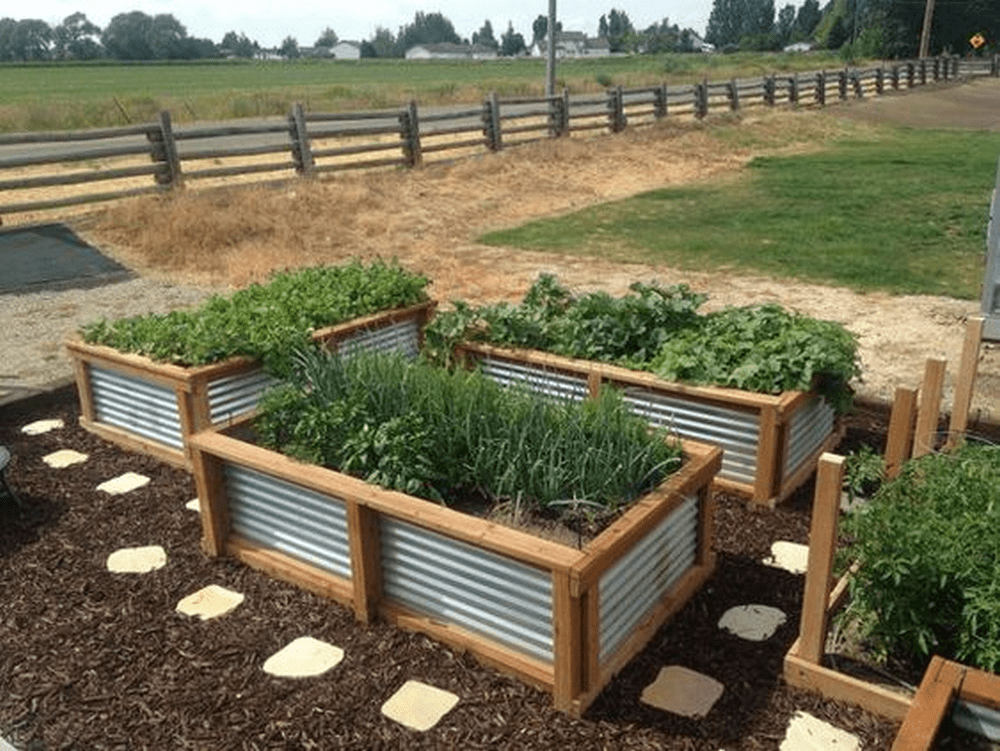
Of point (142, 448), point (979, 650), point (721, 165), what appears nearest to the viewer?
point (979, 650)

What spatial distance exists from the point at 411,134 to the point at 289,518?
13828mm

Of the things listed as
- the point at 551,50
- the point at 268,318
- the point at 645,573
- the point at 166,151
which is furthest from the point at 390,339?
the point at 551,50

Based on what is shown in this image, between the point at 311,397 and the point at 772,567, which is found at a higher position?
the point at 311,397

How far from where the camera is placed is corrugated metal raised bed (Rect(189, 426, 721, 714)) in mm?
2900

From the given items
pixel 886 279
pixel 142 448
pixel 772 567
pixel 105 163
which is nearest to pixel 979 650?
pixel 772 567

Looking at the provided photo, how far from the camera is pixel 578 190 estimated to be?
15.6 meters

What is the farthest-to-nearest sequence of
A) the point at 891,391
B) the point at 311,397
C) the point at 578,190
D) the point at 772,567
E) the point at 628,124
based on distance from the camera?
the point at 628,124
the point at 578,190
the point at 891,391
the point at 311,397
the point at 772,567

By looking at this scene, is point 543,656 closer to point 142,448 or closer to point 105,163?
point 142,448

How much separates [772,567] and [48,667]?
2.77 meters

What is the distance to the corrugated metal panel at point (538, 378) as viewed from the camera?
15.5ft

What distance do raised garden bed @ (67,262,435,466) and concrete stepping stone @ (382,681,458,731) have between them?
84.8 inches

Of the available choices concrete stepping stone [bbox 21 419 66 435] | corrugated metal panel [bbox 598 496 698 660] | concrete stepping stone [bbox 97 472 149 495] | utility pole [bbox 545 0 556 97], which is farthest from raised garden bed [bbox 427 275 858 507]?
utility pole [bbox 545 0 556 97]

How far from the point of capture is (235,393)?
4816 mm

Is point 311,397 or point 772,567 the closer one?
point 772,567
